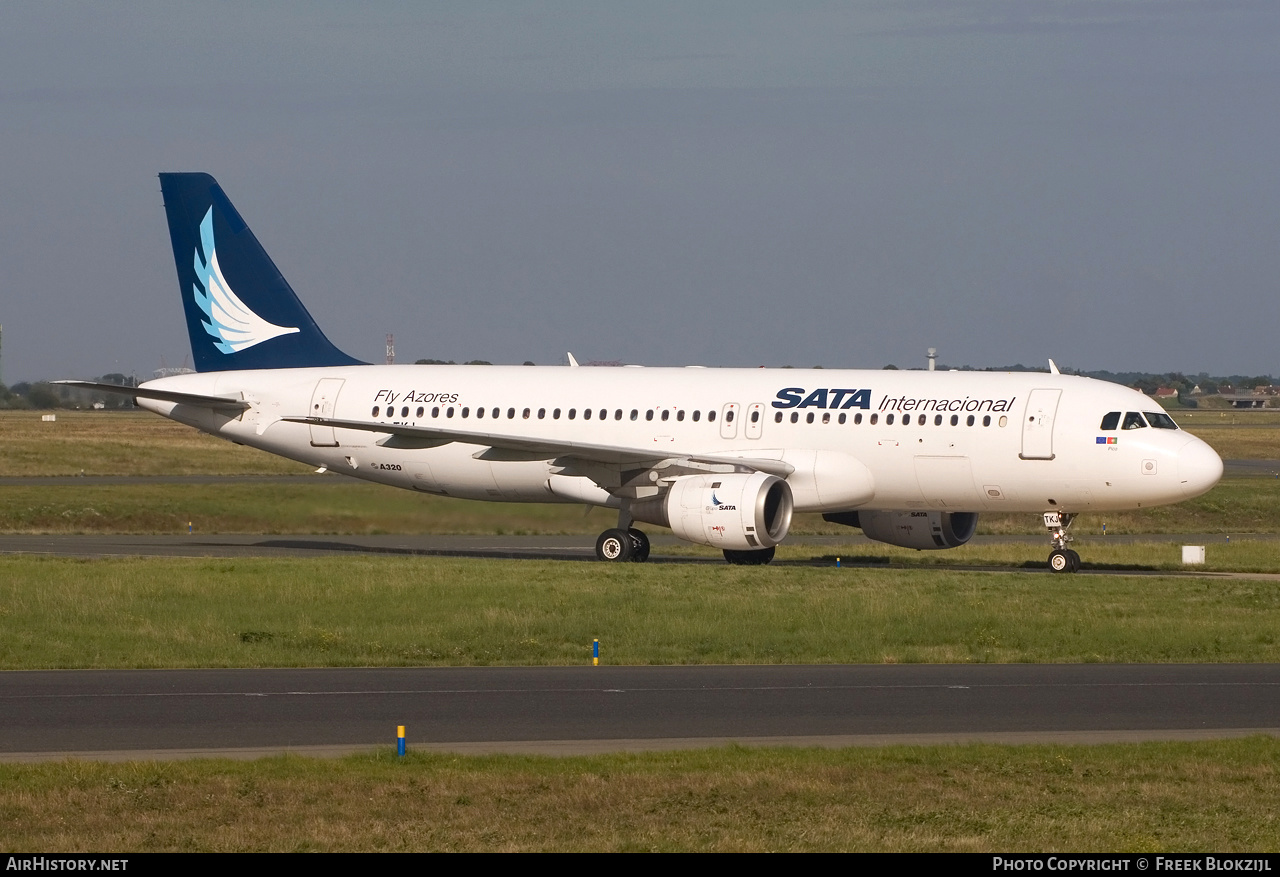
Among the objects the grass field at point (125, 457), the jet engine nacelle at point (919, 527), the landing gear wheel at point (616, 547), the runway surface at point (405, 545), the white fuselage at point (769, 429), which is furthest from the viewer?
the grass field at point (125, 457)

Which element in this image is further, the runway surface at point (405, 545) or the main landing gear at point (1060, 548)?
the runway surface at point (405, 545)

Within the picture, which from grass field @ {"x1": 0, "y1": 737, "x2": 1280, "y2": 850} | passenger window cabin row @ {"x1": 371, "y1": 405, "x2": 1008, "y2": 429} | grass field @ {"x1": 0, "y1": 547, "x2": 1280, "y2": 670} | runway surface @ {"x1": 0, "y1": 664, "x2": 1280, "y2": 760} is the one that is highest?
passenger window cabin row @ {"x1": 371, "y1": 405, "x2": 1008, "y2": 429}

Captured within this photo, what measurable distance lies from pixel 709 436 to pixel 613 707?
59.5 ft

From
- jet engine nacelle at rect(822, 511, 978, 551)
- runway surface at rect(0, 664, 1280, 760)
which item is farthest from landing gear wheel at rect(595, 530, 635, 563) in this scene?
runway surface at rect(0, 664, 1280, 760)

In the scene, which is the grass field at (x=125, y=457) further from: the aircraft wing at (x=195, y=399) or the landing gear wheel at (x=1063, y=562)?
the landing gear wheel at (x=1063, y=562)

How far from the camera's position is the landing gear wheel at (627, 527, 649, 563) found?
36.8 m

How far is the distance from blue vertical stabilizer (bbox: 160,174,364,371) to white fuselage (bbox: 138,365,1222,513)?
111 centimetres

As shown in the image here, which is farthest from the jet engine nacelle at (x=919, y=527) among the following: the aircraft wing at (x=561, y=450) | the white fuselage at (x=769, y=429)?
the aircraft wing at (x=561, y=450)

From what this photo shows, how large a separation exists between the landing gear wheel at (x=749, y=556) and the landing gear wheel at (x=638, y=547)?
175cm

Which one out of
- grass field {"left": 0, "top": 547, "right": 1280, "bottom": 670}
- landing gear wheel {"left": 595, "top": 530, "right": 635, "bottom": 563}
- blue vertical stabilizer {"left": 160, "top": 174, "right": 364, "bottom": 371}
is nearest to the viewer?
grass field {"left": 0, "top": 547, "right": 1280, "bottom": 670}

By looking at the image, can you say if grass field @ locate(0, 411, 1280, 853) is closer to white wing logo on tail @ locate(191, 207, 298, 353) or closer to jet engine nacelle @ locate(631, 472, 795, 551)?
jet engine nacelle @ locate(631, 472, 795, 551)

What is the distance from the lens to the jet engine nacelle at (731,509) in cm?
3372

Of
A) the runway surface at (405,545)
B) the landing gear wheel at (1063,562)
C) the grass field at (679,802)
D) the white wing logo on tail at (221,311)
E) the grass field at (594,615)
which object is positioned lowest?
the grass field at (679,802)
